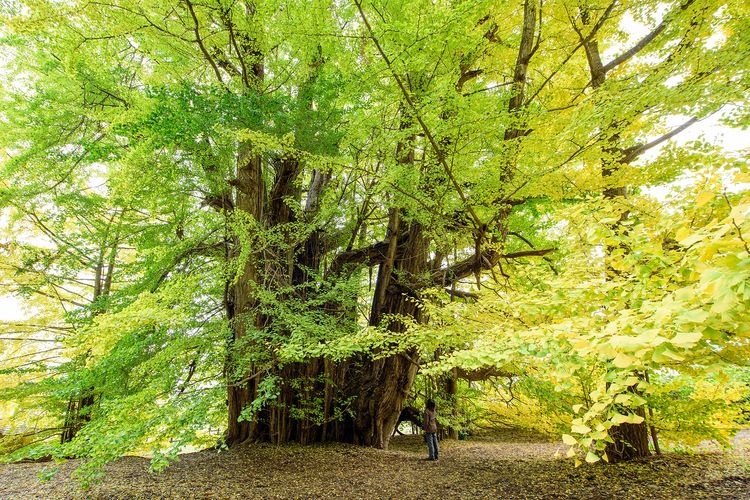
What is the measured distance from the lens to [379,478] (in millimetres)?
4234

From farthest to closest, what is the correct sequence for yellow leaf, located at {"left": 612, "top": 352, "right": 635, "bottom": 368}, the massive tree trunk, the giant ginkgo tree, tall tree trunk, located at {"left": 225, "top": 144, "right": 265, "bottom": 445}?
the massive tree trunk < tall tree trunk, located at {"left": 225, "top": 144, "right": 265, "bottom": 445} < the giant ginkgo tree < yellow leaf, located at {"left": 612, "top": 352, "right": 635, "bottom": 368}

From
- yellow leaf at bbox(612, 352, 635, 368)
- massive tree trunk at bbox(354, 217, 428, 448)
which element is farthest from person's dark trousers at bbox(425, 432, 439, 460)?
yellow leaf at bbox(612, 352, 635, 368)

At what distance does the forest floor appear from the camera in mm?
3514

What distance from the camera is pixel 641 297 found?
4.86 feet

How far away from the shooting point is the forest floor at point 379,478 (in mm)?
3514

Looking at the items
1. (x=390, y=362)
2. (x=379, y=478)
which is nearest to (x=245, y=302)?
(x=390, y=362)

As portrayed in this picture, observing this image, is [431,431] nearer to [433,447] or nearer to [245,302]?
[433,447]

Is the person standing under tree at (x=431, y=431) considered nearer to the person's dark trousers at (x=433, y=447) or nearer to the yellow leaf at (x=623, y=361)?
the person's dark trousers at (x=433, y=447)

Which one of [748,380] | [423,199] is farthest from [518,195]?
[748,380]

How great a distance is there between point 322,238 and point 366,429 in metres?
3.23

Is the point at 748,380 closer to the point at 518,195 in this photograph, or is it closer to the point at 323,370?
the point at 518,195

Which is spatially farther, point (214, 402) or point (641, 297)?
point (214, 402)

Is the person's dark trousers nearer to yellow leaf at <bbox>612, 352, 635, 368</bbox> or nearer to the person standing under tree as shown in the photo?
the person standing under tree

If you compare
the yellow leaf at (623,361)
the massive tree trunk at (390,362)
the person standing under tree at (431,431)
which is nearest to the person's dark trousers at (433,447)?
the person standing under tree at (431,431)
